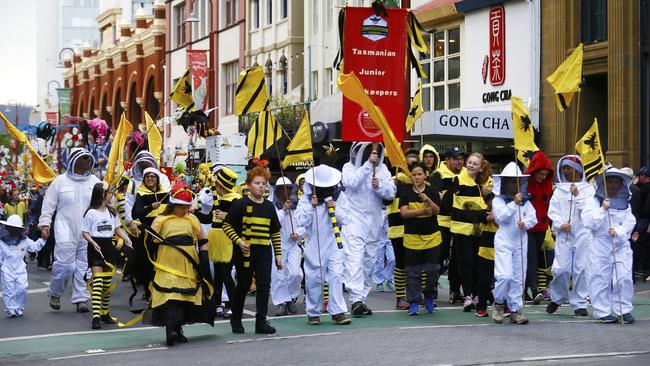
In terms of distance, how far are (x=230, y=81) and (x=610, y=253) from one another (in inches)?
1491

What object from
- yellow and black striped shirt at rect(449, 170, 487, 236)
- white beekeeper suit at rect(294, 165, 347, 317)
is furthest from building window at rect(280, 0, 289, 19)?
white beekeeper suit at rect(294, 165, 347, 317)

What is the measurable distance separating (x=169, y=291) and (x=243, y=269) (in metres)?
1.04

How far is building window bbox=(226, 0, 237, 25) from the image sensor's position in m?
50.0

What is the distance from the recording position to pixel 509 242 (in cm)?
1302

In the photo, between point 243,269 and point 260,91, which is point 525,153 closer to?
point 260,91

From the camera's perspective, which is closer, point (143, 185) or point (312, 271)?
point (312, 271)

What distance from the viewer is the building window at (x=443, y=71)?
32812mm

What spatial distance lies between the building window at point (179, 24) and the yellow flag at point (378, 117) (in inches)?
1680

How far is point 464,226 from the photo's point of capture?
1395cm

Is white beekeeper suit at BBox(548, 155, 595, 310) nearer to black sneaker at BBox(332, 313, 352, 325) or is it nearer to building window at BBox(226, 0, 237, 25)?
black sneaker at BBox(332, 313, 352, 325)

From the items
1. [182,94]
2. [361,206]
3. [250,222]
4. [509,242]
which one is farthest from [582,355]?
[182,94]

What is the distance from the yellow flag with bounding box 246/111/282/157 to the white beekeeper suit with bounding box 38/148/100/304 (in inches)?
82.2

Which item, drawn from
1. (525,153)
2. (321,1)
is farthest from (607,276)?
(321,1)

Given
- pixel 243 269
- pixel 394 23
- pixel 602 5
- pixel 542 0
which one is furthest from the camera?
pixel 542 0
